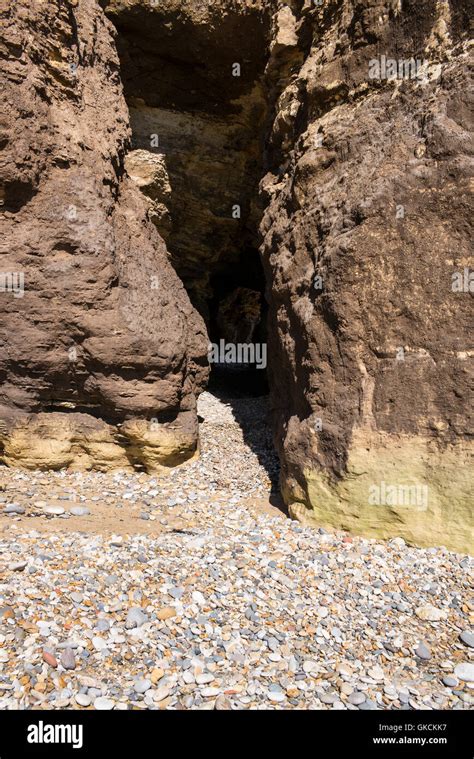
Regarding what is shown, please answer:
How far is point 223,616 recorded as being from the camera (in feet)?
11.4

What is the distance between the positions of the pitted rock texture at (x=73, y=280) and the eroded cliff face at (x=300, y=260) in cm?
2

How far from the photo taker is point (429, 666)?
3203 millimetres

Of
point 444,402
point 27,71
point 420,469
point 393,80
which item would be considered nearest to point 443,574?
point 420,469

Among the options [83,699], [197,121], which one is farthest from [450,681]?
[197,121]

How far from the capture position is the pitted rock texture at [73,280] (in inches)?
222

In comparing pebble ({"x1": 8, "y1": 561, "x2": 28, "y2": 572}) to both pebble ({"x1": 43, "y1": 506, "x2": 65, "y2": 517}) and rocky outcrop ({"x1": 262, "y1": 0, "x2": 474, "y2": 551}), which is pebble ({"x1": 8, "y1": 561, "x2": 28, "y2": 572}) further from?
rocky outcrop ({"x1": 262, "y1": 0, "x2": 474, "y2": 551})

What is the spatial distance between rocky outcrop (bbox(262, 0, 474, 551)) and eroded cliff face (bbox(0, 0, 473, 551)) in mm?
19

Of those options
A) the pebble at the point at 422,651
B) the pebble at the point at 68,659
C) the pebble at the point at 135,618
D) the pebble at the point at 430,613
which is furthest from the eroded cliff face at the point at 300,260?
the pebble at the point at 68,659

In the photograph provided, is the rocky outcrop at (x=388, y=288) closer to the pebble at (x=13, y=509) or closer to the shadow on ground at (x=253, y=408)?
the shadow on ground at (x=253, y=408)

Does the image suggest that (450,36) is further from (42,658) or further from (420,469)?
(42,658)

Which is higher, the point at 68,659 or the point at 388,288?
the point at 388,288

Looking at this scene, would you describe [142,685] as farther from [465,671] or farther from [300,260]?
[300,260]

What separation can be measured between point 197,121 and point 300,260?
590 centimetres

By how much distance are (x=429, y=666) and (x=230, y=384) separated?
427 inches
